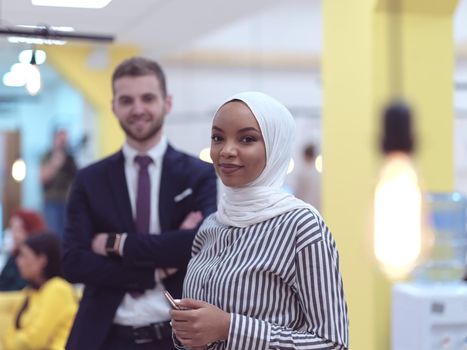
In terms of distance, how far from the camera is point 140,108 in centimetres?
243

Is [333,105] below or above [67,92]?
below

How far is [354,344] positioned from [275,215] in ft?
7.76

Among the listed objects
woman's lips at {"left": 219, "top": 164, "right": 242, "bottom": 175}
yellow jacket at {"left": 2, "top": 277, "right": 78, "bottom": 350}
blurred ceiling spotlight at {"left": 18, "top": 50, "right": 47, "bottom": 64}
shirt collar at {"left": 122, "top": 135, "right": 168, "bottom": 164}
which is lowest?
yellow jacket at {"left": 2, "top": 277, "right": 78, "bottom": 350}

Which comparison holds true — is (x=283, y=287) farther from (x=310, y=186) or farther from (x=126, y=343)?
(x=310, y=186)

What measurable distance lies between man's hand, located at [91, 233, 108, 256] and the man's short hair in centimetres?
49

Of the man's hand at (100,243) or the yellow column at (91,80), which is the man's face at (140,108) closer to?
the man's hand at (100,243)

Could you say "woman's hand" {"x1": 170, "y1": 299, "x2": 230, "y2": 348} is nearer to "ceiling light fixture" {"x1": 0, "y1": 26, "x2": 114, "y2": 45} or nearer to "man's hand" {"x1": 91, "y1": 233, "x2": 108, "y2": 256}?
"man's hand" {"x1": 91, "y1": 233, "x2": 108, "y2": 256}

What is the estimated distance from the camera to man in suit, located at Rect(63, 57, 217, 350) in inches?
92.4

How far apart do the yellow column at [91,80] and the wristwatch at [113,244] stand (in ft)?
16.1

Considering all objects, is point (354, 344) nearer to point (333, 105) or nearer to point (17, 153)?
point (333, 105)

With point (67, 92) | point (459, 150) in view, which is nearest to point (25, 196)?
point (67, 92)

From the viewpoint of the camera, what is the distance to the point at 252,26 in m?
10.9

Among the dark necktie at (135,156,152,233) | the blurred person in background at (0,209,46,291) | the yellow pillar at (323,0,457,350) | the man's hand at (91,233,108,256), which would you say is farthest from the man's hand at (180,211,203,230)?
the blurred person in background at (0,209,46,291)

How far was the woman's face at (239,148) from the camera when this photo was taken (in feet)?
5.63
